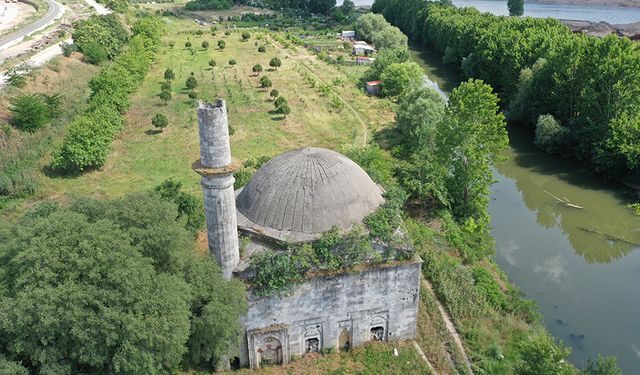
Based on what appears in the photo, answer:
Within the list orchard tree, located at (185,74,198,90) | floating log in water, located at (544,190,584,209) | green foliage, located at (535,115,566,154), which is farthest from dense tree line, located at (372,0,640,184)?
orchard tree, located at (185,74,198,90)

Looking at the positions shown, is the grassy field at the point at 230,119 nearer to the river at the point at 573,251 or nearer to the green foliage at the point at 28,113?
the green foliage at the point at 28,113

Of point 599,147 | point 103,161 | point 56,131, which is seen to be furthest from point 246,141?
point 599,147

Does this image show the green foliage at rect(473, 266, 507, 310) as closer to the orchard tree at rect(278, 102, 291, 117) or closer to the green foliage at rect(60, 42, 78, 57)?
the orchard tree at rect(278, 102, 291, 117)

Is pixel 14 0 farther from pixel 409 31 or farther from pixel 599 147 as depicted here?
pixel 599 147

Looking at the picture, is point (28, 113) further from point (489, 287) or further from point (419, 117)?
point (489, 287)

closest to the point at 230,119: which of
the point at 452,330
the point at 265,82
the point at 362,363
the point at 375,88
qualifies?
the point at 265,82
